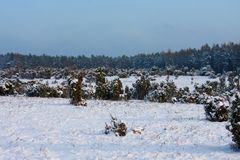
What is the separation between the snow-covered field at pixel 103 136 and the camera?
19.5 metres

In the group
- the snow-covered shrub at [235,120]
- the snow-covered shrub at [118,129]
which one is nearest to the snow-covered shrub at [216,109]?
the snow-covered shrub at [118,129]

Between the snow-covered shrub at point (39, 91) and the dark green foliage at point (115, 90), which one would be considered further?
the snow-covered shrub at point (39, 91)

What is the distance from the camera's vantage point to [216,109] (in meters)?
29.0

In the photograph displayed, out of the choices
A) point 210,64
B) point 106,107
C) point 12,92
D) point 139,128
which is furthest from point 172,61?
point 139,128

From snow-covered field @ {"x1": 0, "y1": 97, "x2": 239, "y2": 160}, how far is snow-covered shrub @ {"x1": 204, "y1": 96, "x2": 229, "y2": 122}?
2.42ft

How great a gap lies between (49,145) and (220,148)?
7.77 metres

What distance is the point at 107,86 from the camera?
165 ft

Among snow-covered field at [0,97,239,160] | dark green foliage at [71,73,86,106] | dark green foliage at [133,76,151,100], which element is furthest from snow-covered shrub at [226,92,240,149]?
dark green foliage at [133,76,151,100]

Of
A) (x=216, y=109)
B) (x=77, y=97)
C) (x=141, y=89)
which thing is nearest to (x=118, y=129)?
(x=216, y=109)

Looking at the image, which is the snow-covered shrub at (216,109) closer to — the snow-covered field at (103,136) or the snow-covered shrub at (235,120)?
the snow-covered field at (103,136)

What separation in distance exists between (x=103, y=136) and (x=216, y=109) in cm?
888

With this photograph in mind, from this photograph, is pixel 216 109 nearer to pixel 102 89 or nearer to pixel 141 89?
pixel 102 89

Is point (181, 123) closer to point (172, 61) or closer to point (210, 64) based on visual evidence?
point (210, 64)

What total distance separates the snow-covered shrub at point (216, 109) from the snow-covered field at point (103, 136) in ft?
2.42
